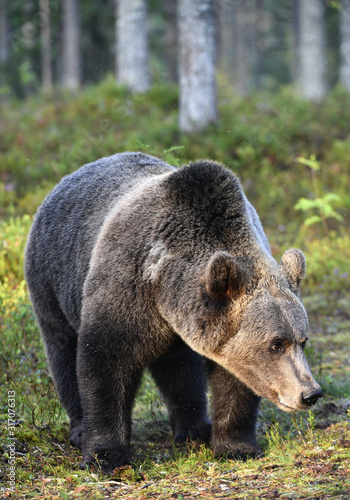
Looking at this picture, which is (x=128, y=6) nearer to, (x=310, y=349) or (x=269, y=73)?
(x=310, y=349)

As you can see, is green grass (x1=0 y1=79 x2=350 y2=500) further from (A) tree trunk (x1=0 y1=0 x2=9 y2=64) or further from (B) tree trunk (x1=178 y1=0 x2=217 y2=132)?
(A) tree trunk (x1=0 y1=0 x2=9 y2=64)

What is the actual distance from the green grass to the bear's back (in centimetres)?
78

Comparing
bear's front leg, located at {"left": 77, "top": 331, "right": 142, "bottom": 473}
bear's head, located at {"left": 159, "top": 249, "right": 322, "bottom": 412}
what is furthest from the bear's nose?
bear's front leg, located at {"left": 77, "top": 331, "right": 142, "bottom": 473}

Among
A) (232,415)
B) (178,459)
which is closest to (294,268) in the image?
(232,415)

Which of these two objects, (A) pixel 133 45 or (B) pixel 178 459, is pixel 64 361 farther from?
(A) pixel 133 45

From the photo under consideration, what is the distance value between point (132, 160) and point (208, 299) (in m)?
2.00

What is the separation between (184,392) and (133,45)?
1364cm

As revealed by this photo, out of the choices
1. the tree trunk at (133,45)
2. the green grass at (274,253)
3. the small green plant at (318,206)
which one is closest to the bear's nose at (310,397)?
the green grass at (274,253)

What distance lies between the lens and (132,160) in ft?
19.1

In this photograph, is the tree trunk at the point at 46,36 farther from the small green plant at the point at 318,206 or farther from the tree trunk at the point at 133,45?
the small green plant at the point at 318,206

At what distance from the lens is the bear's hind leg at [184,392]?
219 inches

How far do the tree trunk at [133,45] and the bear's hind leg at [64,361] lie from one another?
12397 millimetres

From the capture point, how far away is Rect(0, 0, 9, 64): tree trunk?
98.1ft

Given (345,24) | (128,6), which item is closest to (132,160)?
(128,6)
